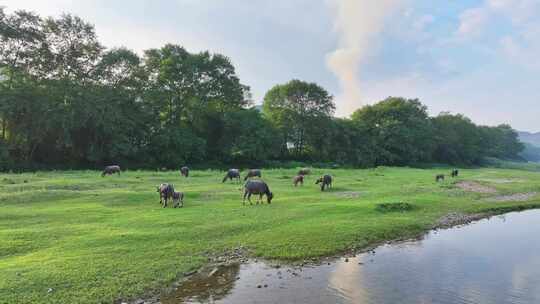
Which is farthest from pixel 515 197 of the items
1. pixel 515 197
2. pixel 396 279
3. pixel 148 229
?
pixel 148 229

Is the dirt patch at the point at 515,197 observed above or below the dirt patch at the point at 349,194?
below

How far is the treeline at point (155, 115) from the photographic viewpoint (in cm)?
5775

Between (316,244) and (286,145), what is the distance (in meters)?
77.7

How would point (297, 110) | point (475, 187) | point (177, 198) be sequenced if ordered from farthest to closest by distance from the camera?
1. point (297, 110)
2. point (475, 187)
3. point (177, 198)

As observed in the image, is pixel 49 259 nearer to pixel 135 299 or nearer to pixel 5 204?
pixel 135 299

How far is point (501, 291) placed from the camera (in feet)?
43.8

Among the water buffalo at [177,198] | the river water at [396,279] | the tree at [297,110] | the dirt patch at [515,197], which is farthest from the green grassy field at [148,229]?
the tree at [297,110]

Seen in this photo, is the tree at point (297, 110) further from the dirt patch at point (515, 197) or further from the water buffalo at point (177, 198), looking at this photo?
the water buffalo at point (177, 198)

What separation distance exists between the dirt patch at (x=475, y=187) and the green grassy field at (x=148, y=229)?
15.8ft

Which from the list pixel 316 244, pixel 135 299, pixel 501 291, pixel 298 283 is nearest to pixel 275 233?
pixel 316 244

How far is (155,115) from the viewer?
72.1 m

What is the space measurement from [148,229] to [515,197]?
36.4m

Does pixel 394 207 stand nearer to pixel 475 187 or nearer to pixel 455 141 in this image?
pixel 475 187

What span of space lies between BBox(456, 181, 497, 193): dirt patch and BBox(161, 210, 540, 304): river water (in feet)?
69.9
